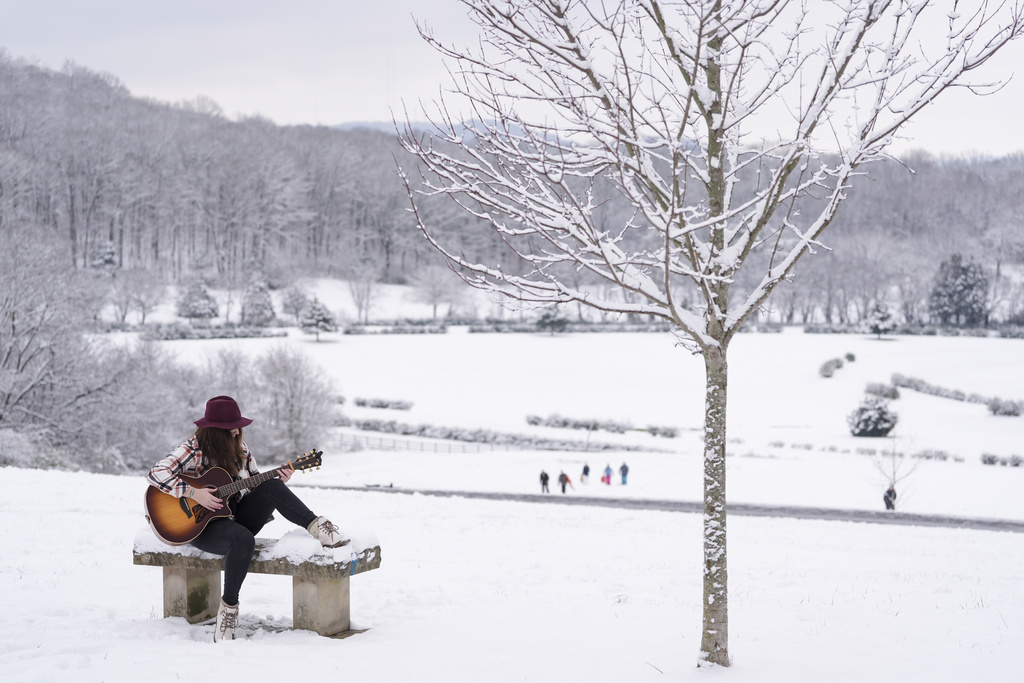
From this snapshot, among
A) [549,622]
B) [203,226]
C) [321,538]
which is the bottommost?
[549,622]

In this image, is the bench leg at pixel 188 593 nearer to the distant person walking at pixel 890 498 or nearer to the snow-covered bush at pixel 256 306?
the distant person walking at pixel 890 498

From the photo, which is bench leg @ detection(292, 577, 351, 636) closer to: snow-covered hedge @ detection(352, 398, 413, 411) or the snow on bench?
the snow on bench

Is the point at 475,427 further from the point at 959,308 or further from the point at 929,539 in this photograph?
the point at 959,308

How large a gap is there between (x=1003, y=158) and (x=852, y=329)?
96.8 metres

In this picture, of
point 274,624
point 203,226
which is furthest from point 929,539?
point 203,226

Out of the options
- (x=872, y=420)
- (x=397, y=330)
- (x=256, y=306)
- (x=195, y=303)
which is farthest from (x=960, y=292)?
(x=195, y=303)

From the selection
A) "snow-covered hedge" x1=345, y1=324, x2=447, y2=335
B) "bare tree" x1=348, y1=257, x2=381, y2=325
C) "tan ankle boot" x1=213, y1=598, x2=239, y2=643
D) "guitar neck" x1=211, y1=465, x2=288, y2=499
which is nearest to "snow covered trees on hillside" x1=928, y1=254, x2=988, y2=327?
"snow-covered hedge" x1=345, y1=324, x2=447, y2=335

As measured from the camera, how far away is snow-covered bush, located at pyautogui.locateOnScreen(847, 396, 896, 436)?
35.5m

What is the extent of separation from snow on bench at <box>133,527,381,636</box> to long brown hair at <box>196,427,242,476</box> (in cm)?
55

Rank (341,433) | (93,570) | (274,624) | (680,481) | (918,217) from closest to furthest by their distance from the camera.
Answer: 1. (274,624)
2. (93,570)
3. (680,481)
4. (341,433)
5. (918,217)

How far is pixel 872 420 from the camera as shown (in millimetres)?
35469

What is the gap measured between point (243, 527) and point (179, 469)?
55 centimetres

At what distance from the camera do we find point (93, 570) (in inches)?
269

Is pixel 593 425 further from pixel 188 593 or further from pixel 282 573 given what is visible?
pixel 282 573
